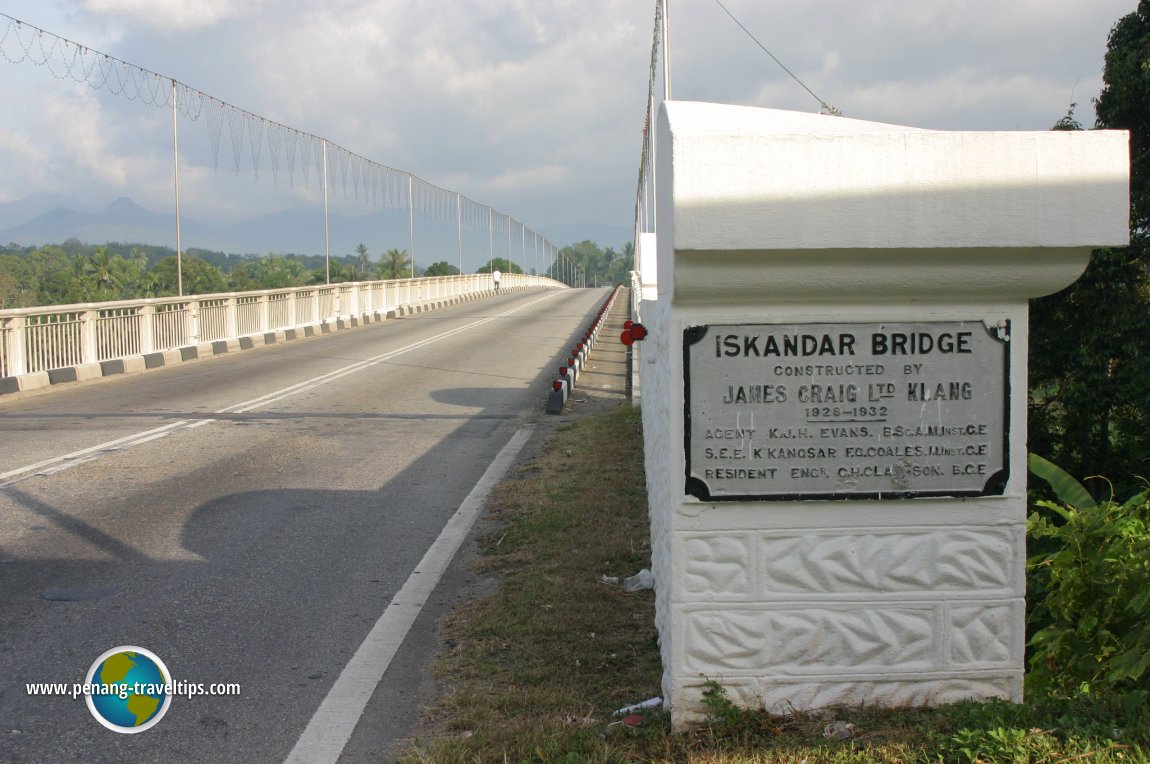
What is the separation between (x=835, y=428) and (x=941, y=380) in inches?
16.0

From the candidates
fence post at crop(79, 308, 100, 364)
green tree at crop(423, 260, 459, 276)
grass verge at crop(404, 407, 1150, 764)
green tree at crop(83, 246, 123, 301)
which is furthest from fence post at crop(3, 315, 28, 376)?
green tree at crop(423, 260, 459, 276)

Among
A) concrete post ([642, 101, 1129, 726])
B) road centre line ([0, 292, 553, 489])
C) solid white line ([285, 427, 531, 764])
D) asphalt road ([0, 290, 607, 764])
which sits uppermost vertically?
concrete post ([642, 101, 1129, 726])

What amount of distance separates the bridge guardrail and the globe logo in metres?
12.6

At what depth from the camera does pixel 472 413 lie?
1427 cm

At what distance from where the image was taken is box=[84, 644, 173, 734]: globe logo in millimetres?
4273

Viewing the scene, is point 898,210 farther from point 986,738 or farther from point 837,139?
point 986,738

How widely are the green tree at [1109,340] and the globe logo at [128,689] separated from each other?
8956 mm

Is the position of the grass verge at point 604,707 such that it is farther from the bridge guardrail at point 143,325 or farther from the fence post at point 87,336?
the fence post at point 87,336

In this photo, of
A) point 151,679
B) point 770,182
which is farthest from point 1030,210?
point 151,679

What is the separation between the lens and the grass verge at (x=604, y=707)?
326 centimetres

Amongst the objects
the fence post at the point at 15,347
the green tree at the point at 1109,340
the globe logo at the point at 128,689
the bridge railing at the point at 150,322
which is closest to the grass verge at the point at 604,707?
the globe logo at the point at 128,689

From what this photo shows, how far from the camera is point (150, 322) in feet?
67.4

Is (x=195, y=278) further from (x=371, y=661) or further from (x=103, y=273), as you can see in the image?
(x=371, y=661)

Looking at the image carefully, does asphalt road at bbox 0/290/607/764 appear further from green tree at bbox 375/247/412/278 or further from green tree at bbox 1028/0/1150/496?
green tree at bbox 375/247/412/278
